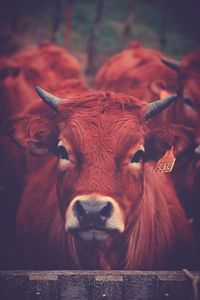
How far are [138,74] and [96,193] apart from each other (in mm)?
3787

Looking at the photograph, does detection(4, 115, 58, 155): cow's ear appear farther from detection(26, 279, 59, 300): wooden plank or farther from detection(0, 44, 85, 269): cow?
detection(26, 279, 59, 300): wooden plank

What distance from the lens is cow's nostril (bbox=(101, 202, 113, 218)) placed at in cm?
388

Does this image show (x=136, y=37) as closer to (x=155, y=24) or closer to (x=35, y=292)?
(x=155, y=24)

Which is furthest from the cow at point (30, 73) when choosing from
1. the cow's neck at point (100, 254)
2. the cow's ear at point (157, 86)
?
the cow's neck at point (100, 254)

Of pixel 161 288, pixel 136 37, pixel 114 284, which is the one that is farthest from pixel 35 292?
pixel 136 37

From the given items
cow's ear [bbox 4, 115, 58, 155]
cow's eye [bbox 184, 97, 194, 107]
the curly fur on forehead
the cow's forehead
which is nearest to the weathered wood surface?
the cow's forehead

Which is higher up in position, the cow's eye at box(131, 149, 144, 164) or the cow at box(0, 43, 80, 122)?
the cow at box(0, 43, 80, 122)

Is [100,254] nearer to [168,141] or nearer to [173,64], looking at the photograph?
[168,141]

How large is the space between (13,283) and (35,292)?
0.61 feet

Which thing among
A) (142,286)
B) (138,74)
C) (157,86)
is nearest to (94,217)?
(142,286)

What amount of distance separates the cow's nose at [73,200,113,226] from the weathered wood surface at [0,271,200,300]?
480mm

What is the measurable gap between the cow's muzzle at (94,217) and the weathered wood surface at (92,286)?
35 cm

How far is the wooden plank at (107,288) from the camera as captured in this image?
405 cm

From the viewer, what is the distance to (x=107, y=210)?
12.8ft
